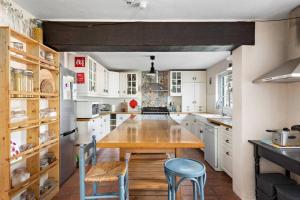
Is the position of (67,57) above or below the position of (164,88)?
above

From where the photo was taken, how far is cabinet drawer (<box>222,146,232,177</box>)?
10.1 ft

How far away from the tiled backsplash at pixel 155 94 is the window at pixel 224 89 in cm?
176

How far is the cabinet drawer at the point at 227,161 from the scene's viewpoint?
10.1 ft

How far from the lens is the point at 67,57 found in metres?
3.78

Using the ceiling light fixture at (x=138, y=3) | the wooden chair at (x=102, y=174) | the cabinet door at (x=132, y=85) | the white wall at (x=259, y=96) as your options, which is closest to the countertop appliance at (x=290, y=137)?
the white wall at (x=259, y=96)

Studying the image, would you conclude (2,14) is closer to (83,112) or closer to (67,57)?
(67,57)

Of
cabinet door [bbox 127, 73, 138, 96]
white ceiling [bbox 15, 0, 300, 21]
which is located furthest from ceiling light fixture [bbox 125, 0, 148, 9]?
cabinet door [bbox 127, 73, 138, 96]

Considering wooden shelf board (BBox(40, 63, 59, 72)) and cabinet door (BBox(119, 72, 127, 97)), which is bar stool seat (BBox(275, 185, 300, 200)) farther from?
cabinet door (BBox(119, 72, 127, 97))

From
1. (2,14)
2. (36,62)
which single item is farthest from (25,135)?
(2,14)

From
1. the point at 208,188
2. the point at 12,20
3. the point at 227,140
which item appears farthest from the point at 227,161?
the point at 12,20

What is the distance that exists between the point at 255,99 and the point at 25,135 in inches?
110

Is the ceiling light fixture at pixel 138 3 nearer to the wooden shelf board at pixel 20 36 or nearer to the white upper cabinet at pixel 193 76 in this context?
the wooden shelf board at pixel 20 36

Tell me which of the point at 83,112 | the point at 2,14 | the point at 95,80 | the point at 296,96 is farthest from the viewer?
the point at 95,80

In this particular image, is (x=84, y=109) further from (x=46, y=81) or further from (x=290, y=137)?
(x=290, y=137)
